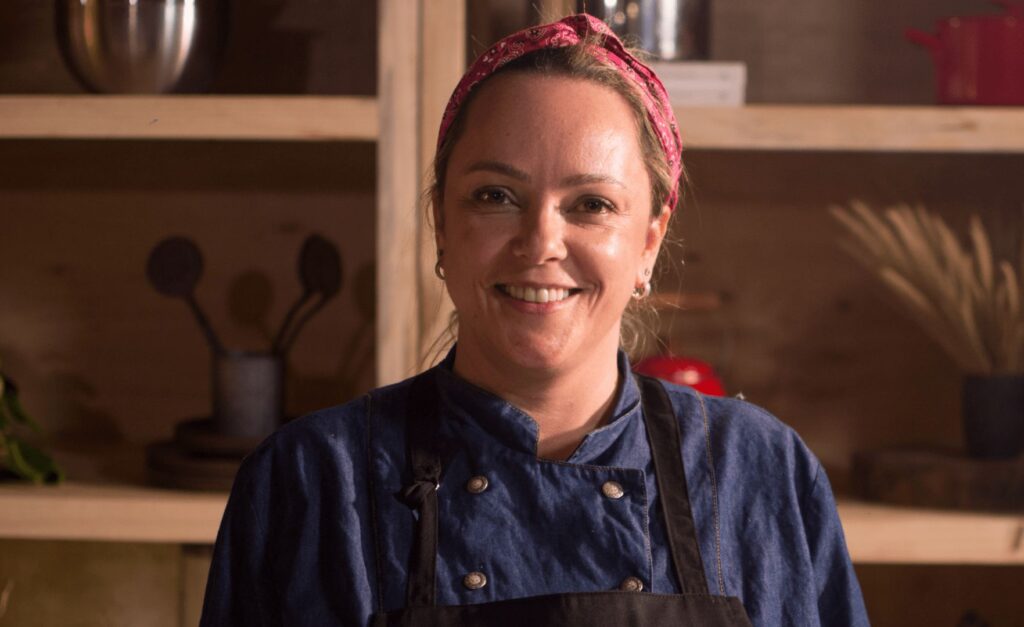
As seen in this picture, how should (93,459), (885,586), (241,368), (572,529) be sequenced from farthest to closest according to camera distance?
1. (885,586)
2. (93,459)
3. (241,368)
4. (572,529)

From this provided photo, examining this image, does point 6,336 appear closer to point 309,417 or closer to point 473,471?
point 309,417

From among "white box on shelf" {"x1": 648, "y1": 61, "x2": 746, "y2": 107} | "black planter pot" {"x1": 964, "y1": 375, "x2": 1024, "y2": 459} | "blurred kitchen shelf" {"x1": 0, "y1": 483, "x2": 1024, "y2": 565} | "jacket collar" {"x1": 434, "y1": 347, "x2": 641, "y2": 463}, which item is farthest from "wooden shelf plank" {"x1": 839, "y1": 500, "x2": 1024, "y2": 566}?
"jacket collar" {"x1": 434, "y1": 347, "x2": 641, "y2": 463}

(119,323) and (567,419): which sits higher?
(567,419)

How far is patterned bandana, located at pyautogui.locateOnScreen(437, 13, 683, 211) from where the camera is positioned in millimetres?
1109

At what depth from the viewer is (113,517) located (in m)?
1.73

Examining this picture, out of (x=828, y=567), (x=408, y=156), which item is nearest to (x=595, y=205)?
(x=828, y=567)

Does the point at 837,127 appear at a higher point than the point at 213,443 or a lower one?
higher

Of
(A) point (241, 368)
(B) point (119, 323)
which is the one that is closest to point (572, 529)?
(A) point (241, 368)

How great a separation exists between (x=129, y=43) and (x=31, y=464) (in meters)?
0.65

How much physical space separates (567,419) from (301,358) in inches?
44.2

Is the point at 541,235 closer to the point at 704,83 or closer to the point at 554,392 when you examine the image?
the point at 554,392

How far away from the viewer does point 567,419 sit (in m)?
1.12

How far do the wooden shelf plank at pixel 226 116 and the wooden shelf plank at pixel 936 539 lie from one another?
892mm

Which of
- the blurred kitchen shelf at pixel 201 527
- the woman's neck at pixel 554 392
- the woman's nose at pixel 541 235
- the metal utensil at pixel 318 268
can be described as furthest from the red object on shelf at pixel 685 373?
the woman's nose at pixel 541 235
